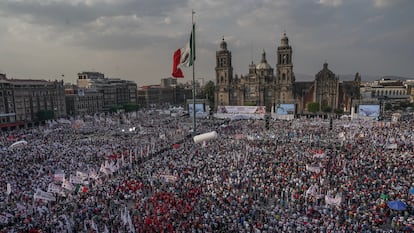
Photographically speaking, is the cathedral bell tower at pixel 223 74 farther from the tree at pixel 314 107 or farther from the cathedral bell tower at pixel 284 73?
the tree at pixel 314 107

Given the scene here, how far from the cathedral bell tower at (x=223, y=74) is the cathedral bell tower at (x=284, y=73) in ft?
46.2

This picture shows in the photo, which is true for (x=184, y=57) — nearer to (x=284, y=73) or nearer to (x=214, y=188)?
(x=214, y=188)

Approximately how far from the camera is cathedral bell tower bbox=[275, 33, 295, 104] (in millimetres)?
75938

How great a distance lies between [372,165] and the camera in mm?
22781

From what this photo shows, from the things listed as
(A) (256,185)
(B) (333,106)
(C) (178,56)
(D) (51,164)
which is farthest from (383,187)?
(B) (333,106)

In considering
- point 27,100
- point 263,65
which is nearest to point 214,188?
point 27,100

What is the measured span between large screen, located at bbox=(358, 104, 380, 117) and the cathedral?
56.6ft

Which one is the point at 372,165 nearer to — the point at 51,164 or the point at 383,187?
the point at 383,187

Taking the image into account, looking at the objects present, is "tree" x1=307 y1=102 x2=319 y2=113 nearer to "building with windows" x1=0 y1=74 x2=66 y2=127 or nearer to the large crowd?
the large crowd

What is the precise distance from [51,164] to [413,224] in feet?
86.9

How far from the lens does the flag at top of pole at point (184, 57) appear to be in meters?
30.2

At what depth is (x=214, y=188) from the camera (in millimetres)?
18953

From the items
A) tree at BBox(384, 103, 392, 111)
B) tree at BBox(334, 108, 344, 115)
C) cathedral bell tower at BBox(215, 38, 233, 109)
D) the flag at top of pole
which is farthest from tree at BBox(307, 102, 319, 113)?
the flag at top of pole

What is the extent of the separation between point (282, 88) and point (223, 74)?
17576 millimetres
